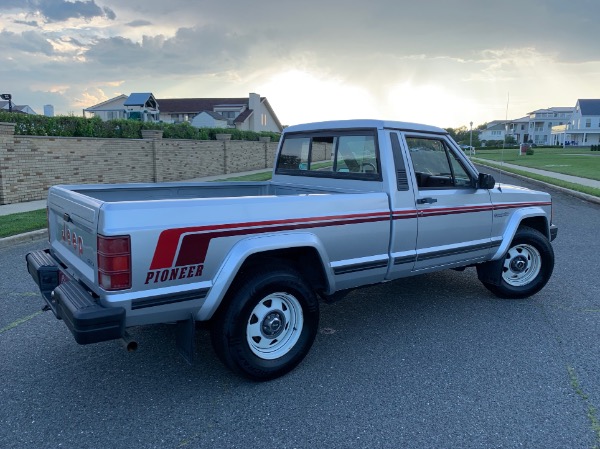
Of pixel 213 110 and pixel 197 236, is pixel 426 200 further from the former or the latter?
pixel 213 110

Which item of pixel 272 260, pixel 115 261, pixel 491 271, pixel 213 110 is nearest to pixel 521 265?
pixel 491 271

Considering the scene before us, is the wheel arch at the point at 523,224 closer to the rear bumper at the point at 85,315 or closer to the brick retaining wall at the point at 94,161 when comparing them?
the rear bumper at the point at 85,315

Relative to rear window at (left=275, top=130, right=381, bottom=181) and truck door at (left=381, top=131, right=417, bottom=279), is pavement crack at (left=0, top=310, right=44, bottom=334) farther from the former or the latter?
truck door at (left=381, top=131, right=417, bottom=279)

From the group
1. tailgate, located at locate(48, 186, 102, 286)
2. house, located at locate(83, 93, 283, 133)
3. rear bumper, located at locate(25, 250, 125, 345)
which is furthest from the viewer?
house, located at locate(83, 93, 283, 133)

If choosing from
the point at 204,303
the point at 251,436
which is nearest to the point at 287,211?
the point at 204,303

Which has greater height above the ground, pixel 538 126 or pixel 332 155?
pixel 538 126

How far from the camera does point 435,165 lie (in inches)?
182

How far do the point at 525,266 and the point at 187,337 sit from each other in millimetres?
4073

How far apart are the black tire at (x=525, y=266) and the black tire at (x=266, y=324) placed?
2.71 metres

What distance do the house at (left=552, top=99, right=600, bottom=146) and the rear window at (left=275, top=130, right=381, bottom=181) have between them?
9243 cm

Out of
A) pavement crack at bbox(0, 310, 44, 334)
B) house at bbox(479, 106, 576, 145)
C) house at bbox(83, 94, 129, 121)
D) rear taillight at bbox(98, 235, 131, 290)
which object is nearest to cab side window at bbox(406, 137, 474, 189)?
rear taillight at bbox(98, 235, 131, 290)

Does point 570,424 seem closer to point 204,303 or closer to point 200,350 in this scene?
point 204,303

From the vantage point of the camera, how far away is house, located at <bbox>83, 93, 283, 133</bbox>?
184 feet

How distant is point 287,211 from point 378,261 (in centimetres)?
108
